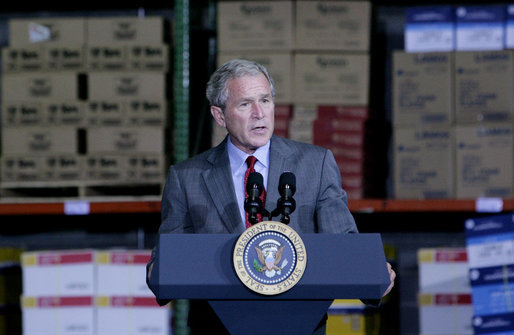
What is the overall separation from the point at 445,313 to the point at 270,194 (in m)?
1.81

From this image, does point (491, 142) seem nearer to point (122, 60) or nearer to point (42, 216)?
point (122, 60)

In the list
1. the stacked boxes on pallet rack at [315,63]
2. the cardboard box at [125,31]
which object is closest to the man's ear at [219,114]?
the stacked boxes on pallet rack at [315,63]

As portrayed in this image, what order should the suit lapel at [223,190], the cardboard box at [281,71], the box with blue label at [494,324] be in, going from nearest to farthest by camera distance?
1. the suit lapel at [223,190]
2. the box with blue label at [494,324]
3. the cardboard box at [281,71]

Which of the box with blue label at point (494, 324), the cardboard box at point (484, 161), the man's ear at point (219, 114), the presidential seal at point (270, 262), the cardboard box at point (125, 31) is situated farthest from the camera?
the cardboard box at point (125, 31)

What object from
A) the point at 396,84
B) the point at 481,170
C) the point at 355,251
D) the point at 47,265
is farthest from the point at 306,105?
the point at 355,251

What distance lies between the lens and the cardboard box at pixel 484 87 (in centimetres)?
324

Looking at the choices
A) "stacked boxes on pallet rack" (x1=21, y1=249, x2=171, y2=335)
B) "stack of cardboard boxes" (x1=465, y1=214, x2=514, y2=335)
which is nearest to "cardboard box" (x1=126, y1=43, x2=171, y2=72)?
"stacked boxes on pallet rack" (x1=21, y1=249, x2=171, y2=335)

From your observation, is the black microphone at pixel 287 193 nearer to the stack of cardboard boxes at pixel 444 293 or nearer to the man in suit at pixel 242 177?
the man in suit at pixel 242 177

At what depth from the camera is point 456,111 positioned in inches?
128

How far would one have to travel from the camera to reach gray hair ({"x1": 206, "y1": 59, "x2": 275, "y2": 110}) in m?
1.79

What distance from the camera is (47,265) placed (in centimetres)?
335

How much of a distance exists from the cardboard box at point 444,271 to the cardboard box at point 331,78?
72cm

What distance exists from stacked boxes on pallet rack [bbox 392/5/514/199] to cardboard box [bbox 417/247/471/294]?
0.25 metres

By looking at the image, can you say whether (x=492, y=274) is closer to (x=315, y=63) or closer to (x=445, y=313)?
(x=445, y=313)
